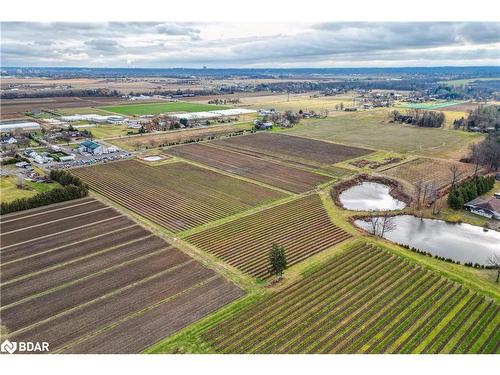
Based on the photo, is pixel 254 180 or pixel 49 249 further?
pixel 254 180

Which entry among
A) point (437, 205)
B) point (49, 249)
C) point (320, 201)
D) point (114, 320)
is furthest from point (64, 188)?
point (437, 205)

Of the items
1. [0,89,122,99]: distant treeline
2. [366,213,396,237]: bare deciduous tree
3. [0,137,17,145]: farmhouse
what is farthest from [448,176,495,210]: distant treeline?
[0,89,122,99]: distant treeline

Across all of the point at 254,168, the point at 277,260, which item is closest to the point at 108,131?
the point at 254,168

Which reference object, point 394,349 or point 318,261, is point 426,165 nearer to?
point 318,261

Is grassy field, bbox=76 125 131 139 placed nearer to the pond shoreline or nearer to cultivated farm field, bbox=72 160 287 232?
cultivated farm field, bbox=72 160 287 232

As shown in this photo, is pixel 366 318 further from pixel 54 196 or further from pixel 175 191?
pixel 54 196

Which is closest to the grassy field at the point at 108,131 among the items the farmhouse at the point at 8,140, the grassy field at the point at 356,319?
the farmhouse at the point at 8,140
